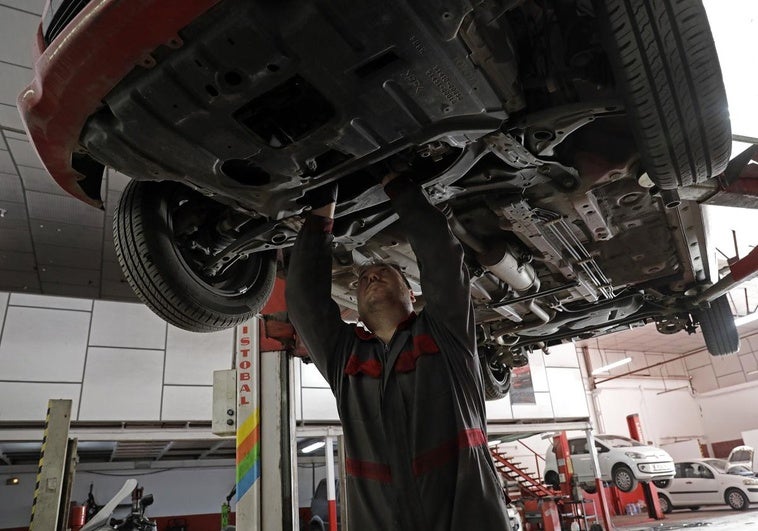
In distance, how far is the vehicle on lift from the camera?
1.24 m

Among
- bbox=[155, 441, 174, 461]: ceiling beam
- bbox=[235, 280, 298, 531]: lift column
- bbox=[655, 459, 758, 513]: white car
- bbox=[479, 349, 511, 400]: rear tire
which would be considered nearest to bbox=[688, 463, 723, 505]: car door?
bbox=[655, 459, 758, 513]: white car

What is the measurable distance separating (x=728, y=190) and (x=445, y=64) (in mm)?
1563

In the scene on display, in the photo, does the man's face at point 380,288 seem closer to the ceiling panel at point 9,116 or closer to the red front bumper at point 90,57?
the red front bumper at point 90,57

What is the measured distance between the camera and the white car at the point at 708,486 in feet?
37.7

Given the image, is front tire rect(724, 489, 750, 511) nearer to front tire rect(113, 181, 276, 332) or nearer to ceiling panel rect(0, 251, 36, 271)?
front tire rect(113, 181, 276, 332)

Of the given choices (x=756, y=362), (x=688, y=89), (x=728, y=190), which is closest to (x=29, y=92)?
(x=688, y=89)

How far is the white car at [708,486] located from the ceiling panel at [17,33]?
1470cm

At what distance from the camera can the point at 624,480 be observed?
1161 cm

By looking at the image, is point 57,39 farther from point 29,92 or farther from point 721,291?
point 721,291

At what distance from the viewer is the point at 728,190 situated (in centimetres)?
220

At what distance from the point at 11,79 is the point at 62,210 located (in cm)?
291

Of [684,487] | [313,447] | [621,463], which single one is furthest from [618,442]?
[313,447]

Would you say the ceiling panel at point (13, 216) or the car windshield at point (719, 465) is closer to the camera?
the ceiling panel at point (13, 216)

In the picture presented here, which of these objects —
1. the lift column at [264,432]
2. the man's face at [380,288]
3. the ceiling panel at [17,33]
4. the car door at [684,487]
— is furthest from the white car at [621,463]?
the ceiling panel at [17,33]
